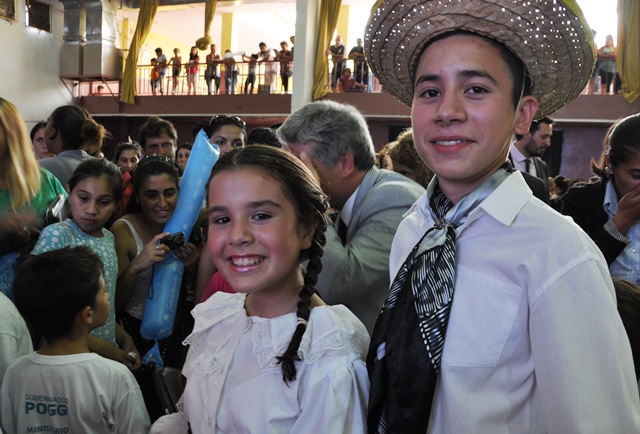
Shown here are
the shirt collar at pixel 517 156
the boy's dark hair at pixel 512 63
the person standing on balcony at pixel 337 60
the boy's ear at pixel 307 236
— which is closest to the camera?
the boy's dark hair at pixel 512 63

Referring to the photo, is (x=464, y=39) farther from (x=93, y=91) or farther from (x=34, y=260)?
(x=93, y=91)

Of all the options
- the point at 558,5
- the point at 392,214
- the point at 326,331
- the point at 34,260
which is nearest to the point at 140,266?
the point at 34,260

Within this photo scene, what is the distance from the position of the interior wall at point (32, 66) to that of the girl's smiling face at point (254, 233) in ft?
51.4

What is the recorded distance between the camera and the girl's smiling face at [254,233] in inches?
54.9

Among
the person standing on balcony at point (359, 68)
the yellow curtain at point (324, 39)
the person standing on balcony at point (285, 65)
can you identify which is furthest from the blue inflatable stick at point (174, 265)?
the person standing on balcony at point (285, 65)

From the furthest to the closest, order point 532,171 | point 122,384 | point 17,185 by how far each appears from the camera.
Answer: point 532,171 < point 17,185 < point 122,384

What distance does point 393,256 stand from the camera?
1.50 metres

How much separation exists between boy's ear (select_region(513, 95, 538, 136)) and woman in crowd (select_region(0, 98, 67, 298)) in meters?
2.00

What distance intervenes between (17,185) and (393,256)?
5.55ft

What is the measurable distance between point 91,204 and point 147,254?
15.2 inches

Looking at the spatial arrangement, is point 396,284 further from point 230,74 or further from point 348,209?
point 230,74

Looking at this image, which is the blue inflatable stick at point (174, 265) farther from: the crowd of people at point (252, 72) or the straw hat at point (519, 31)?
the crowd of people at point (252, 72)

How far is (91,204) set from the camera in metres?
2.60

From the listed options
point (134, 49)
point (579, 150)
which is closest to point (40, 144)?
point (134, 49)
